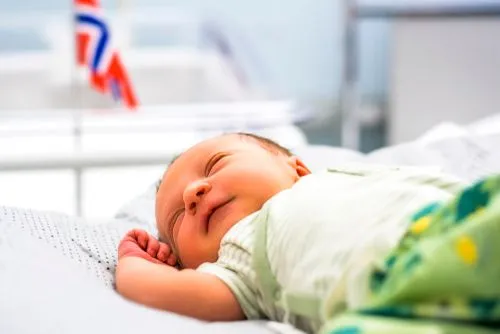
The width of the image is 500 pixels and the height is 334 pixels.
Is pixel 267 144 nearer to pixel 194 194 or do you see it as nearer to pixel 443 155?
pixel 194 194

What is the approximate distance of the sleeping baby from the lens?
1.89 feet

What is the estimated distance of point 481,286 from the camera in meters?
0.54

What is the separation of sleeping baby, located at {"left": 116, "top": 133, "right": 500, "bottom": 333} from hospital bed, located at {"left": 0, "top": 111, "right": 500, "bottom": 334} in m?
0.03

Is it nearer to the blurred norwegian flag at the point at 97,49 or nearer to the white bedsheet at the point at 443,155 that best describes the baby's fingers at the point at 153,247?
the white bedsheet at the point at 443,155

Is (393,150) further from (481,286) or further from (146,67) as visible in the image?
(146,67)

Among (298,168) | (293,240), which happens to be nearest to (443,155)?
(298,168)

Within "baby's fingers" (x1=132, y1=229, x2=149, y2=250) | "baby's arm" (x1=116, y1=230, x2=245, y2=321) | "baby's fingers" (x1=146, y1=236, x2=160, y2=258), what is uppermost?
"baby's arm" (x1=116, y1=230, x2=245, y2=321)

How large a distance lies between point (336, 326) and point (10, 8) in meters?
3.22

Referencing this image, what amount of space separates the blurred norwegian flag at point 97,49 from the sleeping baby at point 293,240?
3.37ft

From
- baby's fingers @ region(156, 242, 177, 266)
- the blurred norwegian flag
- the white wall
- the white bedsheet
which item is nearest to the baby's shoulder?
baby's fingers @ region(156, 242, 177, 266)

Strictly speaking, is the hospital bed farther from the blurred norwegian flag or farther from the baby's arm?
the blurred norwegian flag

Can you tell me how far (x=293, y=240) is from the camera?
0.81 metres

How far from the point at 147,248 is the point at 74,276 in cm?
14

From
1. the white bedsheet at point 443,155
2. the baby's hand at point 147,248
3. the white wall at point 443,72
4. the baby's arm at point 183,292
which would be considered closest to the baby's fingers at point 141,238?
the baby's hand at point 147,248
